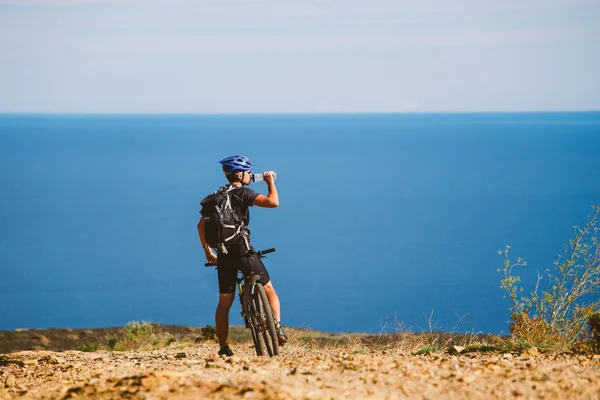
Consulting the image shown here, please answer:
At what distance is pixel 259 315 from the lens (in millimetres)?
8445

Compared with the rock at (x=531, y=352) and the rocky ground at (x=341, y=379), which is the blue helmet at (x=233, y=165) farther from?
the rock at (x=531, y=352)

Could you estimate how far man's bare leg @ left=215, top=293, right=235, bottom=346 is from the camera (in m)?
8.61

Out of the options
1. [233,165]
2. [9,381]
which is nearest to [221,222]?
[233,165]

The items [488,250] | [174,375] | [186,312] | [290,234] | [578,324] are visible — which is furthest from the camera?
[290,234]

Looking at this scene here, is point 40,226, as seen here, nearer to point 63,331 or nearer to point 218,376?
point 63,331

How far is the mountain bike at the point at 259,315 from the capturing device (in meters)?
8.42

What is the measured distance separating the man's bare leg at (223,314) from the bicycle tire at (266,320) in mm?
323

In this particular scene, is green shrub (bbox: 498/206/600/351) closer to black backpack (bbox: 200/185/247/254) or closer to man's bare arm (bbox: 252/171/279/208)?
man's bare arm (bbox: 252/171/279/208)

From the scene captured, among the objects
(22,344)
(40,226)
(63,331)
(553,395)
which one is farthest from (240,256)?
(40,226)

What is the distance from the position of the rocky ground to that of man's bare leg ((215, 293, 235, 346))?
26.8 inches

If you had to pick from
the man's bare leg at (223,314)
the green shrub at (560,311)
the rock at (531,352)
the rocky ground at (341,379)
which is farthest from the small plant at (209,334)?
the rock at (531,352)

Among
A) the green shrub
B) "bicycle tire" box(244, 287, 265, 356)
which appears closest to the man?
"bicycle tire" box(244, 287, 265, 356)

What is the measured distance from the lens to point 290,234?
570 ft

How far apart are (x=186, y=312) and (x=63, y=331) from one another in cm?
8626
